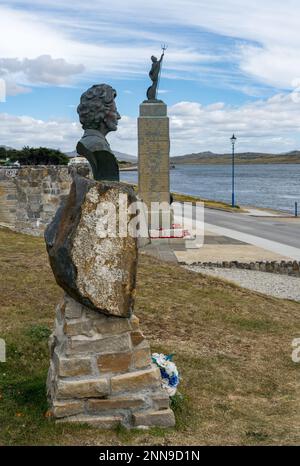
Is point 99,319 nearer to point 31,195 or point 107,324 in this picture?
point 107,324

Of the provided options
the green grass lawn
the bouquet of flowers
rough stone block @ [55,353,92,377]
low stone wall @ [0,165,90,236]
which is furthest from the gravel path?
rough stone block @ [55,353,92,377]

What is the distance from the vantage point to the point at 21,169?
668 inches

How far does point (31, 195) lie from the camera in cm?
1708

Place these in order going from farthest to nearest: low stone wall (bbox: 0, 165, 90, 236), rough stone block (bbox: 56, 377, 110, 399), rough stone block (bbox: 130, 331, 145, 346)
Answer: low stone wall (bbox: 0, 165, 90, 236) → rough stone block (bbox: 130, 331, 145, 346) → rough stone block (bbox: 56, 377, 110, 399)

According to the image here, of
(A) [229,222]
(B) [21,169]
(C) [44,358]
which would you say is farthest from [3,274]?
(A) [229,222]

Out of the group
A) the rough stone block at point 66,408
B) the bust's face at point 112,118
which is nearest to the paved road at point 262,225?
the bust's face at point 112,118

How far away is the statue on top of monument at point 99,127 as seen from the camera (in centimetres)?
510

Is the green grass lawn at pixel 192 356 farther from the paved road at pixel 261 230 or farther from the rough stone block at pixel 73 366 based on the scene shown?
the paved road at pixel 261 230

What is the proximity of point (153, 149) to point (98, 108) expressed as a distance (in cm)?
1451

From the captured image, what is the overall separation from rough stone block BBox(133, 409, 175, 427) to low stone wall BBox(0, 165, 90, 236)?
12201 millimetres

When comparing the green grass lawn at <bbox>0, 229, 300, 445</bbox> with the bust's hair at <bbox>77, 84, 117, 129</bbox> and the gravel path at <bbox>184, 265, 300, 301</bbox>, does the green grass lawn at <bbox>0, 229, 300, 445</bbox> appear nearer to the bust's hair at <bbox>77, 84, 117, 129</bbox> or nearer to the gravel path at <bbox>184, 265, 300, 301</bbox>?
the gravel path at <bbox>184, 265, 300, 301</bbox>

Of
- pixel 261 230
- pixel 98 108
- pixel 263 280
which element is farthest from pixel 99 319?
pixel 261 230

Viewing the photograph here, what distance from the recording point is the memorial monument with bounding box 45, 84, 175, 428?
491 cm
